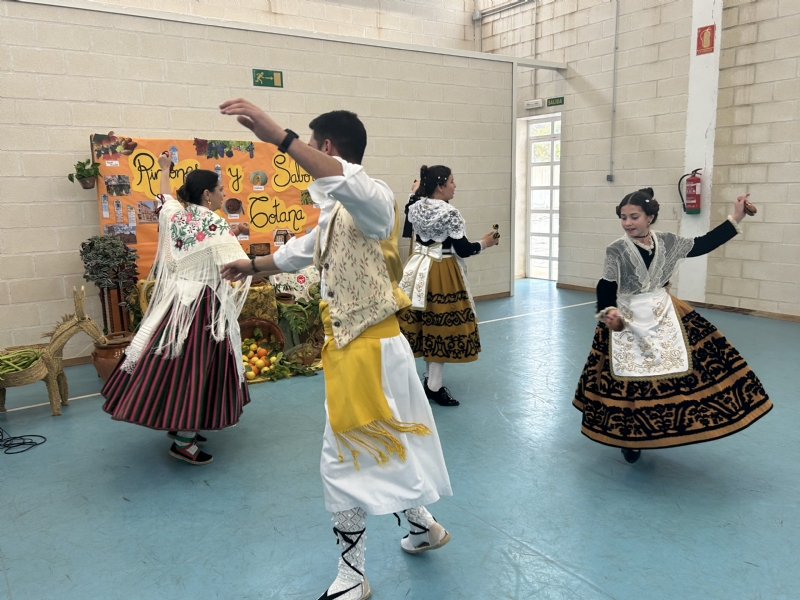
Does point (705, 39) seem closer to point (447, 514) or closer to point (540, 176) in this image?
point (540, 176)

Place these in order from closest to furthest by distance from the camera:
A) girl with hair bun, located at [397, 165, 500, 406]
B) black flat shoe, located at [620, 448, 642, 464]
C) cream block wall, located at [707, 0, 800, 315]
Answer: black flat shoe, located at [620, 448, 642, 464] < girl with hair bun, located at [397, 165, 500, 406] < cream block wall, located at [707, 0, 800, 315]

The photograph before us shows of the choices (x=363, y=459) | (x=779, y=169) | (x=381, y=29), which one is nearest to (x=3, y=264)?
(x=363, y=459)

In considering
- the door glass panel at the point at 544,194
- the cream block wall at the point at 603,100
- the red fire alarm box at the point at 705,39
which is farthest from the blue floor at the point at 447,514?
the door glass panel at the point at 544,194

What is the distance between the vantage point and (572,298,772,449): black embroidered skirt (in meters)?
2.57

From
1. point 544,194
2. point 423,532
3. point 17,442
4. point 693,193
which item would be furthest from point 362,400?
point 544,194

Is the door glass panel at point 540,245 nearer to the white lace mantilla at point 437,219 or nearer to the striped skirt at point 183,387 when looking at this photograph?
the white lace mantilla at point 437,219

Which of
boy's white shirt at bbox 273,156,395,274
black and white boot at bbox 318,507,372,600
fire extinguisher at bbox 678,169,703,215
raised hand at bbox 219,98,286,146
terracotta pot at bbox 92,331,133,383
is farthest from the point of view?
fire extinguisher at bbox 678,169,703,215

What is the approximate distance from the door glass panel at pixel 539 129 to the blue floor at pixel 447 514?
488 centimetres

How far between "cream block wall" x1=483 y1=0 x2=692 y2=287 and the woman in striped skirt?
16.7ft

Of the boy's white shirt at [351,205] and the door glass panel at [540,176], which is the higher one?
the door glass panel at [540,176]

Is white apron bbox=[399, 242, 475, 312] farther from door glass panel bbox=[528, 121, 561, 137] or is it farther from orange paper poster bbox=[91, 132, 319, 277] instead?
door glass panel bbox=[528, 121, 561, 137]

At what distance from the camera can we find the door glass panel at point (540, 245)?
8242 millimetres

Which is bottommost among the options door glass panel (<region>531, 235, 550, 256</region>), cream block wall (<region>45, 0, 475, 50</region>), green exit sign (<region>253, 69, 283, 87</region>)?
door glass panel (<region>531, 235, 550, 256</region>)

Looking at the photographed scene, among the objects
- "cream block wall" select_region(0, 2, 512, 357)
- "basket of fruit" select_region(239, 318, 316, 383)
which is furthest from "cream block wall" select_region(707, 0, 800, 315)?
"basket of fruit" select_region(239, 318, 316, 383)
